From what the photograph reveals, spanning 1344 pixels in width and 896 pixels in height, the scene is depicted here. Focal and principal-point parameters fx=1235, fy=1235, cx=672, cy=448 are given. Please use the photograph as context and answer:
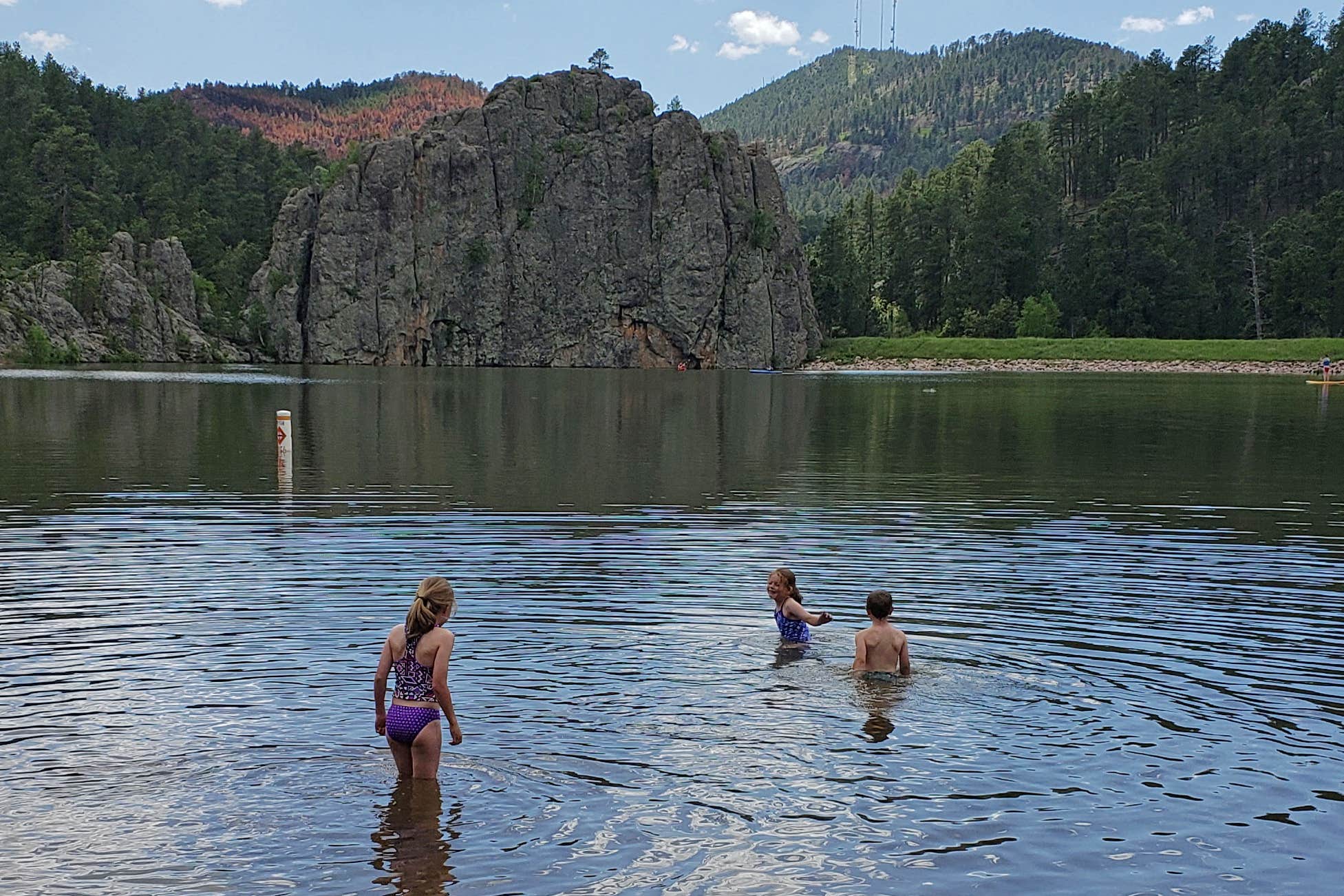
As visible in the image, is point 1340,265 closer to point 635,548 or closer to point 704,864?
point 635,548

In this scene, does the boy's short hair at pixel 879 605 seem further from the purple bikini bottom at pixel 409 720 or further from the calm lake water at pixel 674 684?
the purple bikini bottom at pixel 409 720

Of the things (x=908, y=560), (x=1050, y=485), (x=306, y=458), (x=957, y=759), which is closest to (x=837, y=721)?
(x=957, y=759)

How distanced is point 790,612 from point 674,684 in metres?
2.69

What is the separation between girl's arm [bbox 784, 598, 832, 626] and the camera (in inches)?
733

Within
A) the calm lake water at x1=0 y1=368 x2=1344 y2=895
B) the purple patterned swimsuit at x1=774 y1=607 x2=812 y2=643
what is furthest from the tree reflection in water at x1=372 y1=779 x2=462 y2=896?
the purple patterned swimsuit at x1=774 y1=607 x2=812 y2=643

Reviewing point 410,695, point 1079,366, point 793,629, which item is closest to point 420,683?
point 410,695

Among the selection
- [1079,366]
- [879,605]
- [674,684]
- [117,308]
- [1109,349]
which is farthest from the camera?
[117,308]

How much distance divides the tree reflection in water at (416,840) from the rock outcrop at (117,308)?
15757 centimetres

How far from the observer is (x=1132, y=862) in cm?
1122

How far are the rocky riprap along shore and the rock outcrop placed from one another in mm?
95107

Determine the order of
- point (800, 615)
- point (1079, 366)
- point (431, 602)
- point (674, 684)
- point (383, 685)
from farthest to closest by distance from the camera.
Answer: point (1079, 366)
point (800, 615)
point (674, 684)
point (383, 685)
point (431, 602)

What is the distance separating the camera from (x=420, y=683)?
1220cm

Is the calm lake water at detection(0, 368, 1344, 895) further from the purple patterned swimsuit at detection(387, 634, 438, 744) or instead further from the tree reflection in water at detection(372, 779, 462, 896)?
the purple patterned swimsuit at detection(387, 634, 438, 744)

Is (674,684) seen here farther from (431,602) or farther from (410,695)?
(431,602)
